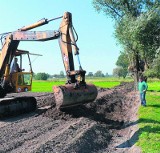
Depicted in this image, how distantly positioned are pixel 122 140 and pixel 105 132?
1.02 m

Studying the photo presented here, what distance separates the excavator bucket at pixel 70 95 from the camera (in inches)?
572

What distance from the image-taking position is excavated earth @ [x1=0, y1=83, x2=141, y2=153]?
11289 mm

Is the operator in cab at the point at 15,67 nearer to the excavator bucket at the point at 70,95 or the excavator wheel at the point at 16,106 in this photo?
the excavator wheel at the point at 16,106

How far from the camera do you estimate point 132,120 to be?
1706 centimetres

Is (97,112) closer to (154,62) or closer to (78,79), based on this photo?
(78,79)

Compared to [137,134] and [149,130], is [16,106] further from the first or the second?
[149,130]

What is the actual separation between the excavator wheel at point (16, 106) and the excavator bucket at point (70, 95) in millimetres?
3473

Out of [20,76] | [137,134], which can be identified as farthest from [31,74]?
[137,134]

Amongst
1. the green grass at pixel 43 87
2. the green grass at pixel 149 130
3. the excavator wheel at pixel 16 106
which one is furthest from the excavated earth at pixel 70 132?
the green grass at pixel 43 87

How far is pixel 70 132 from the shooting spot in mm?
13133

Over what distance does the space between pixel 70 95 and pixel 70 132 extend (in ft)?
6.86

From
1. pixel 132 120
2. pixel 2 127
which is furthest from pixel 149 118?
pixel 2 127

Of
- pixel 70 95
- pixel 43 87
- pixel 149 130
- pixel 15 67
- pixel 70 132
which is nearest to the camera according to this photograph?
pixel 70 132

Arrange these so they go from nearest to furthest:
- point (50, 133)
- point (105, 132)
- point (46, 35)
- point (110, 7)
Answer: point (50, 133), point (105, 132), point (46, 35), point (110, 7)
